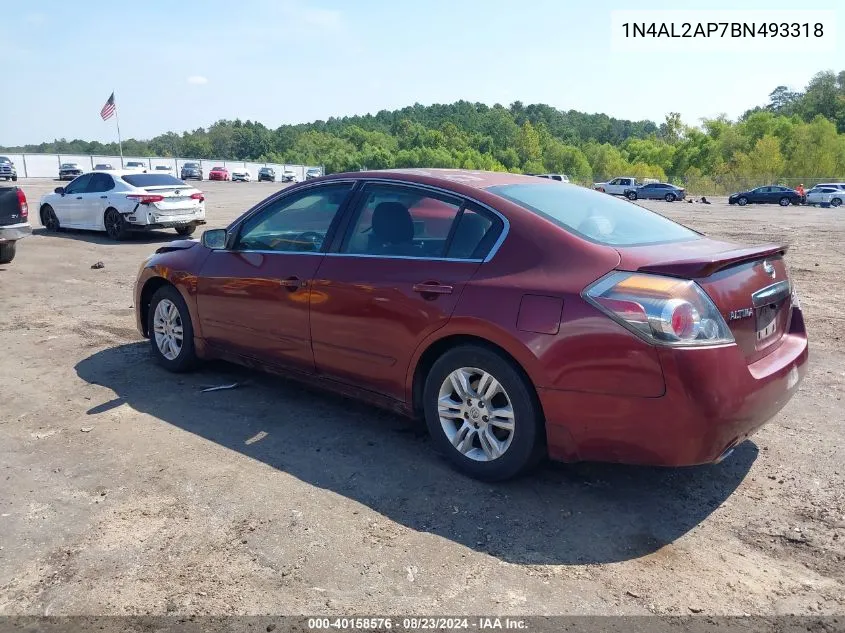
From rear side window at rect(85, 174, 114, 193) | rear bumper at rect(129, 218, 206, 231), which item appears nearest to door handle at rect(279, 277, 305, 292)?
rear bumper at rect(129, 218, 206, 231)

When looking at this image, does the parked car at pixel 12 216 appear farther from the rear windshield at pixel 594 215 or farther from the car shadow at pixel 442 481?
the rear windshield at pixel 594 215

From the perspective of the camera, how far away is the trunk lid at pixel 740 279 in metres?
3.33

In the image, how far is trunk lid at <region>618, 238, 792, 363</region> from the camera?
10.9ft

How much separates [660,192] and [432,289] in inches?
2151

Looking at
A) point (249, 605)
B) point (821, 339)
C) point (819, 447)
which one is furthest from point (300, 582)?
point (821, 339)

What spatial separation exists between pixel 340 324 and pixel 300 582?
179cm

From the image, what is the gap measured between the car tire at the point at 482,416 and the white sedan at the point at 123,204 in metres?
12.9

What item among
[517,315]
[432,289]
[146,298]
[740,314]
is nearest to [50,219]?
[146,298]

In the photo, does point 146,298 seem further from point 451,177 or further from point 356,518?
point 356,518

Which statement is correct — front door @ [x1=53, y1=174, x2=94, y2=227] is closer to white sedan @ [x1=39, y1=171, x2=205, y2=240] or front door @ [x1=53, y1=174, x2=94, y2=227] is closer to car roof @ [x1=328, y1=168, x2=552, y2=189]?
white sedan @ [x1=39, y1=171, x2=205, y2=240]

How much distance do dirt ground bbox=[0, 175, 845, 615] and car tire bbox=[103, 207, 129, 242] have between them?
10697 millimetres

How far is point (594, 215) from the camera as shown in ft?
13.6

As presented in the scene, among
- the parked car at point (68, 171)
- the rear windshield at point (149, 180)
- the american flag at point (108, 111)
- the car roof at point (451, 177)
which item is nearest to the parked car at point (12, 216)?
the rear windshield at point (149, 180)

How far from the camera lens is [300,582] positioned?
295cm
